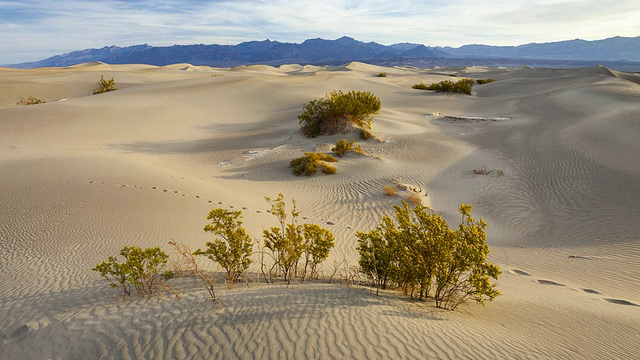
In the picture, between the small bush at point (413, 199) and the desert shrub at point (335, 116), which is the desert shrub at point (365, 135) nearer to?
the desert shrub at point (335, 116)

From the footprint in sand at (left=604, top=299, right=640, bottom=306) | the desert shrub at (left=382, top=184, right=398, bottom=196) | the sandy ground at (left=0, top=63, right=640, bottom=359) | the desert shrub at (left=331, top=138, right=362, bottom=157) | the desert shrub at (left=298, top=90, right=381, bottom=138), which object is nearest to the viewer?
the sandy ground at (left=0, top=63, right=640, bottom=359)

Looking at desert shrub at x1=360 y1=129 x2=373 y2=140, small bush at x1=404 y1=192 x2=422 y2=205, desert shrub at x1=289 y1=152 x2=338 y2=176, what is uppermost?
desert shrub at x1=360 y1=129 x2=373 y2=140

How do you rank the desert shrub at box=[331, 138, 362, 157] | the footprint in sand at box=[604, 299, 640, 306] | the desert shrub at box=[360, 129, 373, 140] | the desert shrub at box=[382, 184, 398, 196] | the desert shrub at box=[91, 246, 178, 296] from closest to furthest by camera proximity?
the desert shrub at box=[91, 246, 178, 296], the footprint in sand at box=[604, 299, 640, 306], the desert shrub at box=[382, 184, 398, 196], the desert shrub at box=[331, 138, 362, 157], the desert shrub at box=[360, 129, 373, 140]

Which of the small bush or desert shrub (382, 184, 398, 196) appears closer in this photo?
the small bush

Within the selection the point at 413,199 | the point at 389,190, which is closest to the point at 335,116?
the point at 389,190

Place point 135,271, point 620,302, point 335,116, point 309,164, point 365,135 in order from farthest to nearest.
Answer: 1. point 335,116
2. point 365,135
3. point 309,164
4. point 620,302
5. point 135,271

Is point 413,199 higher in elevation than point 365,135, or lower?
lower

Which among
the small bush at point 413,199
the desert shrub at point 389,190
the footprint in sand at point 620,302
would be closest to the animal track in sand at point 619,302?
the footprint in sand at point 620,302

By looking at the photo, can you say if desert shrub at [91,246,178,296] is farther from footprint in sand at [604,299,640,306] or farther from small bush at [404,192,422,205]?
small bush at [404,192,422,205]

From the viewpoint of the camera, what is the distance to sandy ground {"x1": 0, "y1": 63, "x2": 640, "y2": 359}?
3705 mm

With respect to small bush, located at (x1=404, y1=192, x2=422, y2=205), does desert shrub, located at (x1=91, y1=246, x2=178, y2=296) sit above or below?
above

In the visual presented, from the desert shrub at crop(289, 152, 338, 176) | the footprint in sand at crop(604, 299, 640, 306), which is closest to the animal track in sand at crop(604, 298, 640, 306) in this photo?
the footprint in sand at crop(604, 299, 640, 306)

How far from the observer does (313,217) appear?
9445 mm

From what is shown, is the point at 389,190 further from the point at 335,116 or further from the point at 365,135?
the point at 335,116
